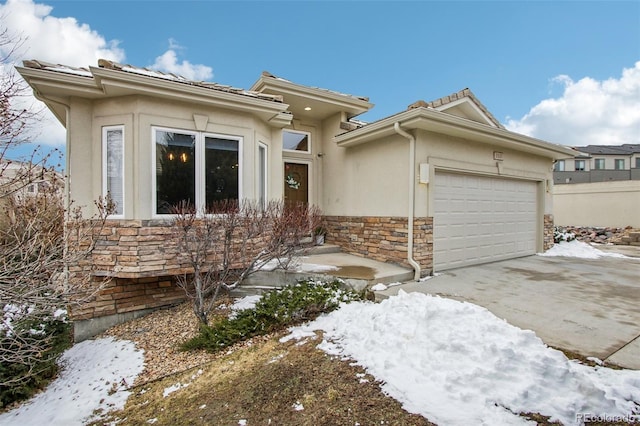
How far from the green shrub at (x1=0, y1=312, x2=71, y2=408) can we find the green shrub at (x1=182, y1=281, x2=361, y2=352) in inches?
69.9

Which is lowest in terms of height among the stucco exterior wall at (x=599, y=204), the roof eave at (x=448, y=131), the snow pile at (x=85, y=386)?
the snow pile at (x=85, y=386)

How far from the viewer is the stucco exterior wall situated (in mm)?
15234

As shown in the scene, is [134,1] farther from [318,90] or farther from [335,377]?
[335,377]

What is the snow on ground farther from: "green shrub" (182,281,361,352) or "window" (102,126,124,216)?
"window" (102,126,124,216)

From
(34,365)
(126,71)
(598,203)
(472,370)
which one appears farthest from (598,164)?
(34,365)

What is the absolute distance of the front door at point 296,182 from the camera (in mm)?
9102

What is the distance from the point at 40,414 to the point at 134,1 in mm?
8743

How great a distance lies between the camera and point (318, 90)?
27.7 ft

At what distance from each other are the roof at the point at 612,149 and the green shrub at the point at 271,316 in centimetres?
3796

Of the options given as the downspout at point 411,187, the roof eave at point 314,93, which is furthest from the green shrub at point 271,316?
the roof eave at point 314,93

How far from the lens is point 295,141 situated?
9.37 m

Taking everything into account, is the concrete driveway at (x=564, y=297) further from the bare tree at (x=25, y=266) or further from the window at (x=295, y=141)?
the window at (x=295, y=141)

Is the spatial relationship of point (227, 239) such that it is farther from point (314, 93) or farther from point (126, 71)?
point (314, 93)

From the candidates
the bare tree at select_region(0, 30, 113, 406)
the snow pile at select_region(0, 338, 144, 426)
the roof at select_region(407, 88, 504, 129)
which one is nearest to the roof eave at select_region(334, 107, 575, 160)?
the roof at select_region(407, 88, 504, 129)
